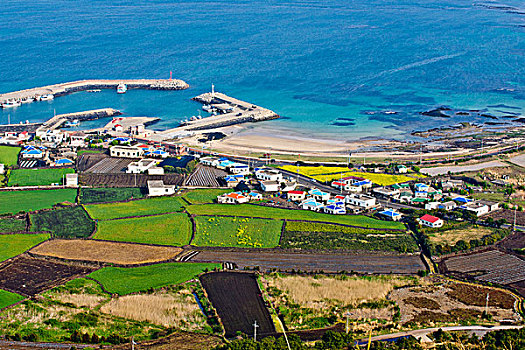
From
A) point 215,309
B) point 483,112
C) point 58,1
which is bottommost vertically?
point 215,309

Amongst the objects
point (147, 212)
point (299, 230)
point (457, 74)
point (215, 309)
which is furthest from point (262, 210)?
point (457, 74)

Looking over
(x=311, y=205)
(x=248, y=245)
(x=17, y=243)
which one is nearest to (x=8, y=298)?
(x=17, y=243)

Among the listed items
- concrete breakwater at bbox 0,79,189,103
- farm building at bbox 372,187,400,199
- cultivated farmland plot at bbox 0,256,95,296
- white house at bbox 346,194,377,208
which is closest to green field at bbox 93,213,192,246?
cultivated farmland plot at bbox 0,256,95,296

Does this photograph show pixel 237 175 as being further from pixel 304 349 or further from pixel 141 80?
pixel 141 80

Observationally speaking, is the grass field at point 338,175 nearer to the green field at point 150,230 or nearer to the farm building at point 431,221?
the farm building at point 431,221

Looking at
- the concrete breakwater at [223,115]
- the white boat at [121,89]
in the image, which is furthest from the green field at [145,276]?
the white boat at [121,89]

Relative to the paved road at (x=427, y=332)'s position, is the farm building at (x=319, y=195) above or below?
above
